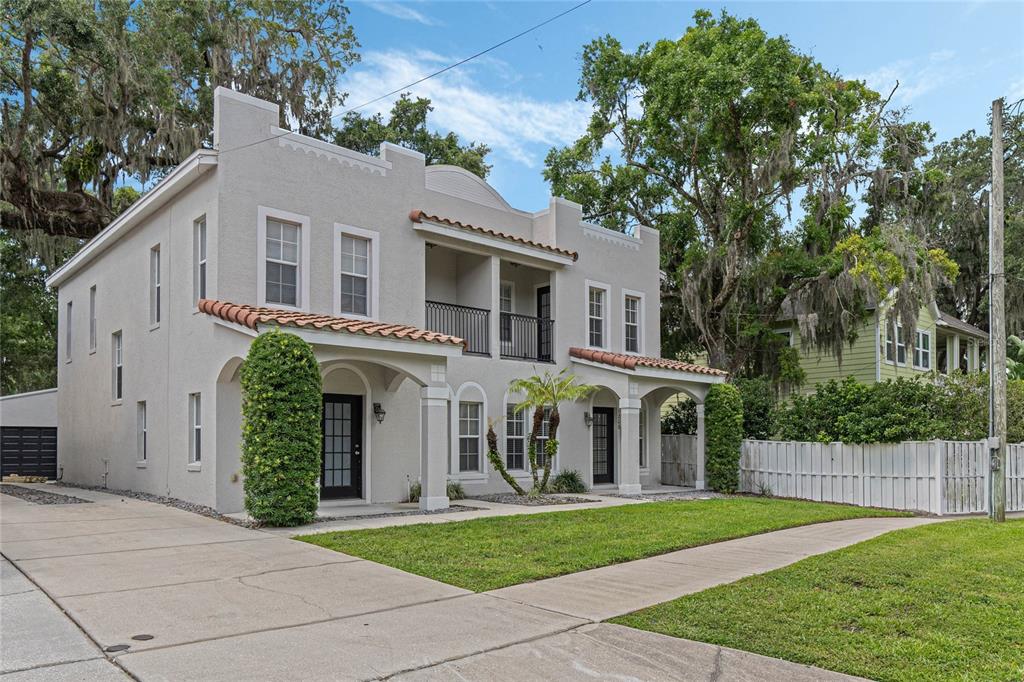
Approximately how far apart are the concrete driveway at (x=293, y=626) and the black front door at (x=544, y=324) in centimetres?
988

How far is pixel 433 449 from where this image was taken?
13719 millimetres

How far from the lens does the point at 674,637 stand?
6.07 m

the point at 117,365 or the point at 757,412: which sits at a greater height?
the point at 117,365

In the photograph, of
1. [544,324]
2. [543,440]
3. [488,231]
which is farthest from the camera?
[544,324]

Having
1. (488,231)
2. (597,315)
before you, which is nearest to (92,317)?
(488,231)

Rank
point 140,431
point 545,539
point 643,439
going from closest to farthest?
point 545,539
point 140,431
point 643,439

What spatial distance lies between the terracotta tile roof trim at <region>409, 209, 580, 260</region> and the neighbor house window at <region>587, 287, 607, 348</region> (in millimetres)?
1173

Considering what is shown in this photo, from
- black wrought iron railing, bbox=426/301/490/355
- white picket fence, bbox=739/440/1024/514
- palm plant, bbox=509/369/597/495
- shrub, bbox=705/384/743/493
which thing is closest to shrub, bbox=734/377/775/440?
shrub, bbox=705/384/743/493

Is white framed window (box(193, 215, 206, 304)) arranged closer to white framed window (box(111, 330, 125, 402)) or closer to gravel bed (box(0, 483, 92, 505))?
gravel bed (box(0, 483, 92, 505))

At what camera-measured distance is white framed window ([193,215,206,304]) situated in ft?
45.9

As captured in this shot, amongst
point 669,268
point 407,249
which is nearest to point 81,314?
point 407,249

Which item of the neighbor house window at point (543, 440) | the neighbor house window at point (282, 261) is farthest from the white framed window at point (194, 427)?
the neighbor house window at point (543, 440)

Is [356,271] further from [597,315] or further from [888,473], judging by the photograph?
[888,473]

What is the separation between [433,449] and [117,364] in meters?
8.83
